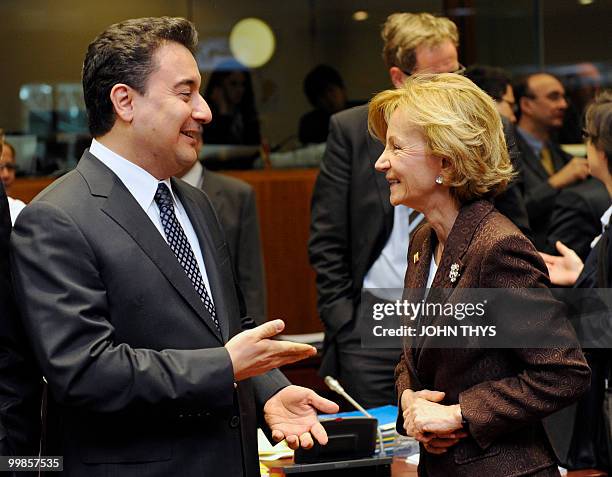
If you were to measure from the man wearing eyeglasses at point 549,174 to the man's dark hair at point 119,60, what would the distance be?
2.71 m

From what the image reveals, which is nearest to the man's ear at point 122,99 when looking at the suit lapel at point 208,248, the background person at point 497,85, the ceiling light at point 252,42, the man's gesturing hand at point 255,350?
the suit lapel at point 208,248

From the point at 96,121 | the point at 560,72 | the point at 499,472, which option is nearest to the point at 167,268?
the point at 96,121

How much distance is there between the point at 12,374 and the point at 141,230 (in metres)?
0.46

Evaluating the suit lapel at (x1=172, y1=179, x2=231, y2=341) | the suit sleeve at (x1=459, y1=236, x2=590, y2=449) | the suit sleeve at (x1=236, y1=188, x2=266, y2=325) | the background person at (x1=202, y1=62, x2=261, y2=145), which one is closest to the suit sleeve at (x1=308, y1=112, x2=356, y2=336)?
the suit sleeve at (x1=236, y1=188, x2=266, y2=325)

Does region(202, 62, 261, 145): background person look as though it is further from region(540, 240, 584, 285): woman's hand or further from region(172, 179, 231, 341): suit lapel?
region(172, 179, 231, 341): suit lapel

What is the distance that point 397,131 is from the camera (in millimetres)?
2877

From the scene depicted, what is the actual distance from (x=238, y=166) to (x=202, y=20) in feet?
3.09

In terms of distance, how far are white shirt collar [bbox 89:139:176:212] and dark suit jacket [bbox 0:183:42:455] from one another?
263 mm

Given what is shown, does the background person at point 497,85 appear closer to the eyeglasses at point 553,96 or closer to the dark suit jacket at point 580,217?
the eyeglasses at point 553,96

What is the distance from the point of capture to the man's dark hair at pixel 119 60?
2.58 meters

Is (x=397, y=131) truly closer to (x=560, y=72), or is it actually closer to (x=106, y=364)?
(x=106, y=364)

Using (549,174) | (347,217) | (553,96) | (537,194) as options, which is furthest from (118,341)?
(553,96)

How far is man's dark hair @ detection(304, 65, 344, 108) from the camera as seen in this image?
675 centimetres

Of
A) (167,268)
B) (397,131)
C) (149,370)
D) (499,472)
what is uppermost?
(397,131)
